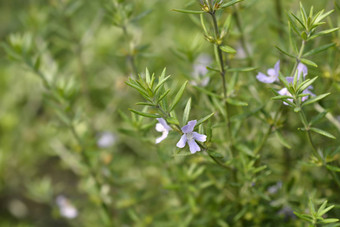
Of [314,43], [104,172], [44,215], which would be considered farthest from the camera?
[44,215]

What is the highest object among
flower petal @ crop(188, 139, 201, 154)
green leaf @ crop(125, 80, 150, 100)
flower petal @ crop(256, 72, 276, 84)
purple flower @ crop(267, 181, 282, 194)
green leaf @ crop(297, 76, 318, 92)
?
green leaf @ crop(125, 80, 150, 100)

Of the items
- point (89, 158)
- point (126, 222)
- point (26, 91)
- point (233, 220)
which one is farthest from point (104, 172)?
point (26, 91)

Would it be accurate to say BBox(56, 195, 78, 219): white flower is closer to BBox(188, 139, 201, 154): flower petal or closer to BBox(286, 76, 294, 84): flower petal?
BBox(188, 139, 201, 154): flower petal

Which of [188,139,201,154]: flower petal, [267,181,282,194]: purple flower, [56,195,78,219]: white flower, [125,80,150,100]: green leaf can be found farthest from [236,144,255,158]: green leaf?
[56,195,78,219]: white flower

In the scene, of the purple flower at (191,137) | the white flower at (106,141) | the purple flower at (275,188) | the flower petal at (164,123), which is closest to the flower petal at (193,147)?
the purple flower at (191,137)

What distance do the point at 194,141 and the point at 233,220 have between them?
2.07 feet

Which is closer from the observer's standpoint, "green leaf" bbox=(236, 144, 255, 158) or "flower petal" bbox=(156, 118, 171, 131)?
"flower petal" bbox=(156, 118, 171, 131)

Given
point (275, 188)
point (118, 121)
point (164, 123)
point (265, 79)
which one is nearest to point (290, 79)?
point (265, 79)

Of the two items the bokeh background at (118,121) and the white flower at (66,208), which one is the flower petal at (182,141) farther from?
the white flower at (66,208)

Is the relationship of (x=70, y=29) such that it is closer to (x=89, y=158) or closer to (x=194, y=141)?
(x=89, y=158)

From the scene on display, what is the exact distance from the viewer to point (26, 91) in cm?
282

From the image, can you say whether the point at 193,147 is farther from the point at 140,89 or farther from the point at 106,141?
the point at 106,141

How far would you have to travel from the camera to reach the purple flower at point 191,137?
3.25 feet

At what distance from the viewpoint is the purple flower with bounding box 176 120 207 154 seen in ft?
3.25
